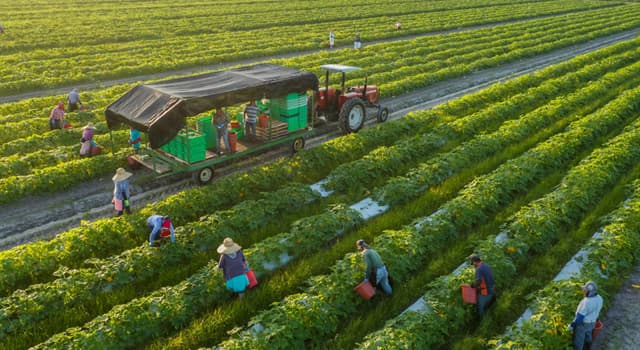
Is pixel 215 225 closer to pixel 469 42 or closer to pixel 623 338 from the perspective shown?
pixel 623 338

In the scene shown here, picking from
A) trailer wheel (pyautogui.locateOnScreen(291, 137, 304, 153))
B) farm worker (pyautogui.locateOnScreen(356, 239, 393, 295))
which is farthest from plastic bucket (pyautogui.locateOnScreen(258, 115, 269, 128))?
farm worker (pyautogui.locateOnScreen(356, 239, 393, 295))

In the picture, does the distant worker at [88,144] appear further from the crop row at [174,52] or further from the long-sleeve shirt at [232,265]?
the crop row at [174,52]

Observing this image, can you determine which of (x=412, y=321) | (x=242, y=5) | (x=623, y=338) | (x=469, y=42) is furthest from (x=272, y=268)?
(x=242, y=5)

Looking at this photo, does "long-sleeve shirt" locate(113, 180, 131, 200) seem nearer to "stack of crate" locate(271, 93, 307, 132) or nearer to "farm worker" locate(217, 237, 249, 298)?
"farm worker" locate(217, 237, 249, 298)

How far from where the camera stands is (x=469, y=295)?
31.2ft

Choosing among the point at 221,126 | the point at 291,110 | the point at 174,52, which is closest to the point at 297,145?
the point at 291,110

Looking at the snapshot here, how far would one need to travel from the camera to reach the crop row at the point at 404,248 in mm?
8734

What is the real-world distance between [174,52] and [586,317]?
1227 inches

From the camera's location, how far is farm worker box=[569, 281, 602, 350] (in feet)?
27.2

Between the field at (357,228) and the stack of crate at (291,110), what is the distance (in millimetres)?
1135

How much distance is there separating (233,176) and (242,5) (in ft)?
165

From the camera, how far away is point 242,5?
60.6 metres

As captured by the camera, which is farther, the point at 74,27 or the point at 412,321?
the point at 74,27

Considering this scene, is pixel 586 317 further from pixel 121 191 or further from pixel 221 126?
pixel 221 126
